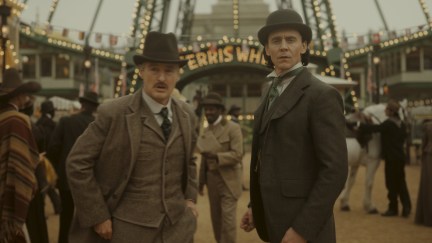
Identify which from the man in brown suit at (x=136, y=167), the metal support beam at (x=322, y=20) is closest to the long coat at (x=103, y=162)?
the man in brown suit at (x=136, y=167)

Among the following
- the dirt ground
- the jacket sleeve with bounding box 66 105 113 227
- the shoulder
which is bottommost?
the dirt ground

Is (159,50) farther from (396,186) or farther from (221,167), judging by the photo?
(396,186)

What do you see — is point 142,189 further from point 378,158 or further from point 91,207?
point 378,158

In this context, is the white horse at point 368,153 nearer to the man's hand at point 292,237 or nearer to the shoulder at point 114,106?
the shoulder at point 114,106

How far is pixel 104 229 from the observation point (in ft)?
12.6

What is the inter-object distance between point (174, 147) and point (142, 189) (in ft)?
1.28

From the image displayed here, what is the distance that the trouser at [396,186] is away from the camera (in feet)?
36.6

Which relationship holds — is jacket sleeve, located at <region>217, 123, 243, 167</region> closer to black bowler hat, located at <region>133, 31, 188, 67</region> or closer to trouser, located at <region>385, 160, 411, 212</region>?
black bowler hat, located at <region>133, 31, 188, 67</region>

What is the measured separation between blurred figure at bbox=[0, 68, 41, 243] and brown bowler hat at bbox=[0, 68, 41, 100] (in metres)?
0.04

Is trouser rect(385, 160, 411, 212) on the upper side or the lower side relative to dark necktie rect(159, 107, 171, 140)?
lower

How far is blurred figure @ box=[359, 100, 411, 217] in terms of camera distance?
11.2m

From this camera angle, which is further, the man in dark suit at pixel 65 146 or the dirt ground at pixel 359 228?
the dirt ground at pixel 359 228

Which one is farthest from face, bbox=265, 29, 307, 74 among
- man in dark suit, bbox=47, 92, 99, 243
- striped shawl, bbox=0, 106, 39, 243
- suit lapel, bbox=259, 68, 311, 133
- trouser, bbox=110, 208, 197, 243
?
man in dark suit, bbox=47, 92, 99, 243

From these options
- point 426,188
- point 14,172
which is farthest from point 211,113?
point 426,188
